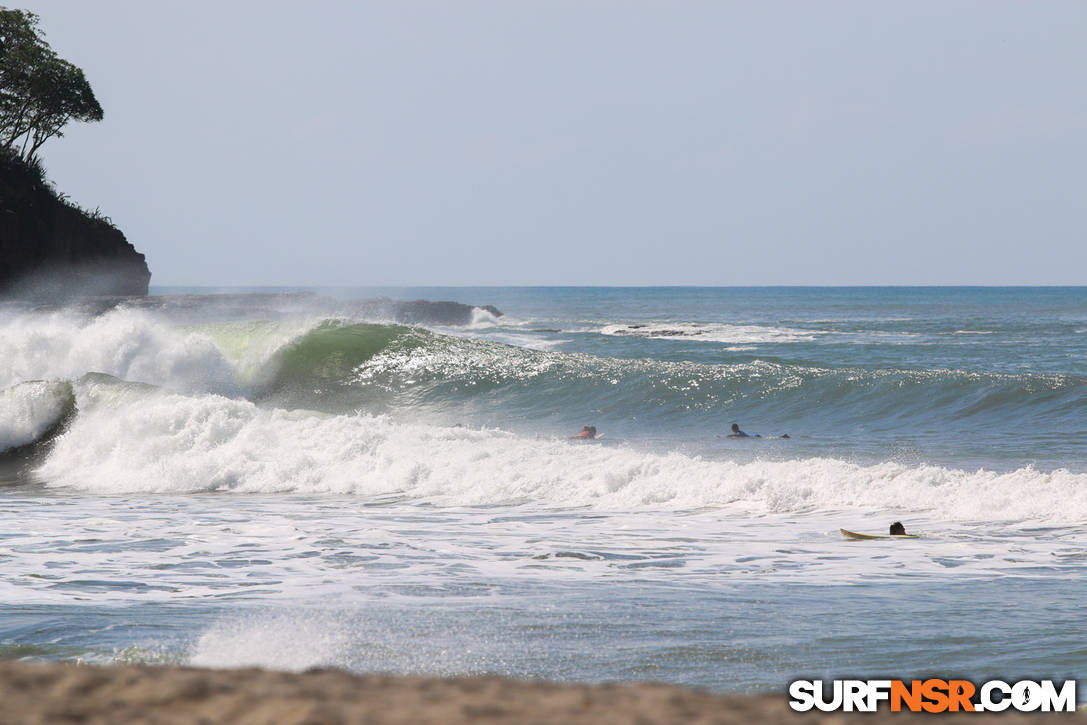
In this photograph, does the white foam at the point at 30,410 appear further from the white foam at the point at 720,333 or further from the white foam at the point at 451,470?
the white foam at the point at 720,333

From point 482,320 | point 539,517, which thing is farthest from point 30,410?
point 482,320

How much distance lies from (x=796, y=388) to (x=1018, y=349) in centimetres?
2083

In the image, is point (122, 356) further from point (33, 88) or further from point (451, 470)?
point (33, 88)

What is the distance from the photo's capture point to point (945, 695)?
5203 mm

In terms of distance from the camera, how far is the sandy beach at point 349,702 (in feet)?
8.11

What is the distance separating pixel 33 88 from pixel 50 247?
684 cm

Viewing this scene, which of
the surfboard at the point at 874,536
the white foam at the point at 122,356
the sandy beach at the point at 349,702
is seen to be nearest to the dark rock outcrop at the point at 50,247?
the white foam at the point at 122,356

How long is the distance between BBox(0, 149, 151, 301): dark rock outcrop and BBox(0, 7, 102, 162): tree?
5.76 feet

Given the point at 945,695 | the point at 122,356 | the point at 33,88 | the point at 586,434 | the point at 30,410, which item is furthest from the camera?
the point at 33,88

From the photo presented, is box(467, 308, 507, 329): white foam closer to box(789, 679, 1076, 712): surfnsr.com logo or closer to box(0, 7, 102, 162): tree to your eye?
box(0, 7, 102, 162): tree

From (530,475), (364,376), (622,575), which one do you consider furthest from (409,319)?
(622,575)

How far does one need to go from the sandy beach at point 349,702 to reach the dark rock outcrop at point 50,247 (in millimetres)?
43785

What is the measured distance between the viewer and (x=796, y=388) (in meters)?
24.3

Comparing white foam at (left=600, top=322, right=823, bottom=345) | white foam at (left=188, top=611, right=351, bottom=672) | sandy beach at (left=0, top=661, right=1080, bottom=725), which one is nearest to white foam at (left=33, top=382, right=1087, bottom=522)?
white foam at (left=188, top=611, right=351, bottom=672)
